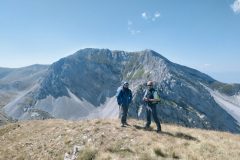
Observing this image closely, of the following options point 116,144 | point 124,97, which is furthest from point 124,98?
point 116,144

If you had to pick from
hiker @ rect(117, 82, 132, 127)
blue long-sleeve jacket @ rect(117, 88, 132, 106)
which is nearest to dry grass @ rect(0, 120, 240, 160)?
hiker @ rect(117, 82, 132, 127)

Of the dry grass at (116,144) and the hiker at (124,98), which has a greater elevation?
the hiker at (124,98)

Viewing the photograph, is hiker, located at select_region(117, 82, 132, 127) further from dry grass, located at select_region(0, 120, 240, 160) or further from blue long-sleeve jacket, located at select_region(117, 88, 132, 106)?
dry grass, located at select_region(0, 120, 240, 160)

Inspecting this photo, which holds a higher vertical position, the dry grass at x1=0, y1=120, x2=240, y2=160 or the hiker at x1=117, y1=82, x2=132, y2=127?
the hiker at x1=117, y1=82, x2=132, y2=127

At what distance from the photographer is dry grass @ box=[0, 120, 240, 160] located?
1792 cm

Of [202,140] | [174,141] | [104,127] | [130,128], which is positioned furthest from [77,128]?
[202,140]

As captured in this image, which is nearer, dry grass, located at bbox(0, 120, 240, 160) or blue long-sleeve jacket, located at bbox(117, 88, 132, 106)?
dry grass, located at bbox(0, 120, 240, 160)

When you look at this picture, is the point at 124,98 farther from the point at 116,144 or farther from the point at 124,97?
the point at 116,144

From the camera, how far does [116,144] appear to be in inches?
766

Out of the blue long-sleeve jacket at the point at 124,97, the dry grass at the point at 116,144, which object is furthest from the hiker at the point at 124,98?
the dry grass at the point at 116,144

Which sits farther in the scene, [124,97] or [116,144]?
[124,97]

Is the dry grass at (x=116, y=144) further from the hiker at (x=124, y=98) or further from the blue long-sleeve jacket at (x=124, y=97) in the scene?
the blue long-sleeve jacket at (x=124, y=97)

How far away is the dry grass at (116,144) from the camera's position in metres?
17.9

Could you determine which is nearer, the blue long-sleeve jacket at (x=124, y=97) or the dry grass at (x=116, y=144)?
the dry grass at (x=116, y=144)
